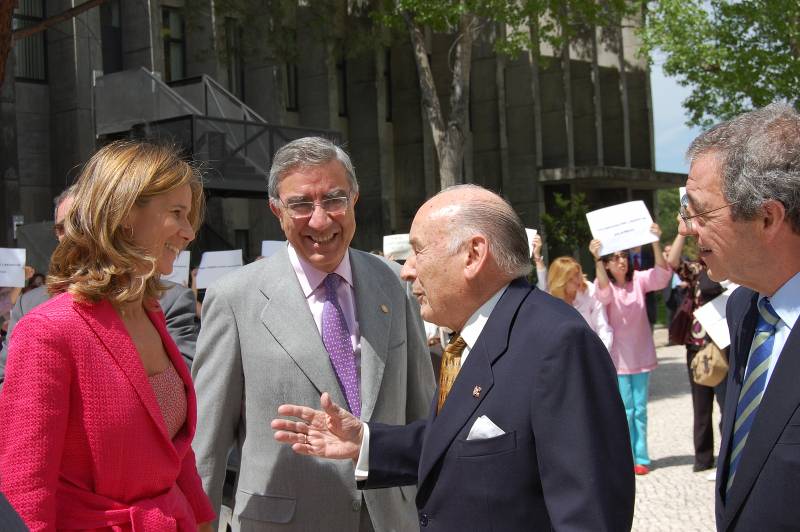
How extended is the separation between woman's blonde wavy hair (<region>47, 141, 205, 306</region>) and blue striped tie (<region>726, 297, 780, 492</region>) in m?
1.77

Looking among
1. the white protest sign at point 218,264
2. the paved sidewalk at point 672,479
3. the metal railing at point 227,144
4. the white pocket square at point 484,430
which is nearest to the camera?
the white pocket square at point 484,430

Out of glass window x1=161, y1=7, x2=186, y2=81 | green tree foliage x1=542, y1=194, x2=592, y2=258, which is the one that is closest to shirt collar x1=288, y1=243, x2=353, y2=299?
glass window x1=161, y1=7, x2=186, y2=81

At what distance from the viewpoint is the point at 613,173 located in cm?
3488

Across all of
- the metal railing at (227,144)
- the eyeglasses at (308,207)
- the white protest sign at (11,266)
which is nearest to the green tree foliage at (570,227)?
the metal railing at (227,144)

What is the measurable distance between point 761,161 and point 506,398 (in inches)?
38.2

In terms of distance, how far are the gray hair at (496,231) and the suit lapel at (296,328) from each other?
1.05 metres

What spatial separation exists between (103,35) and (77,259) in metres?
23.3

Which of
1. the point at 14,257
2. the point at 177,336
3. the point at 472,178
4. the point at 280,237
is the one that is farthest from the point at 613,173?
the point at 177,336

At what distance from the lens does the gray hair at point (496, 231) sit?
2.81 m

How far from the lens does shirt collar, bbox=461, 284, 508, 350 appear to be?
284 centimetres

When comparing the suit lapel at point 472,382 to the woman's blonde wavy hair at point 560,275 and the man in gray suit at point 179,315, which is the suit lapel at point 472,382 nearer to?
the man in gray suit at point 179,315

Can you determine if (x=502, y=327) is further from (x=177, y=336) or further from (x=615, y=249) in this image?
(x=615, y=249)

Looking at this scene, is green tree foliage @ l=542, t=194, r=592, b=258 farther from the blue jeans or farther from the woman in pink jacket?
the woman in pink jacket

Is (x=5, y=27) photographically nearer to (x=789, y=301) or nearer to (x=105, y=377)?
(x=105, y=377)
